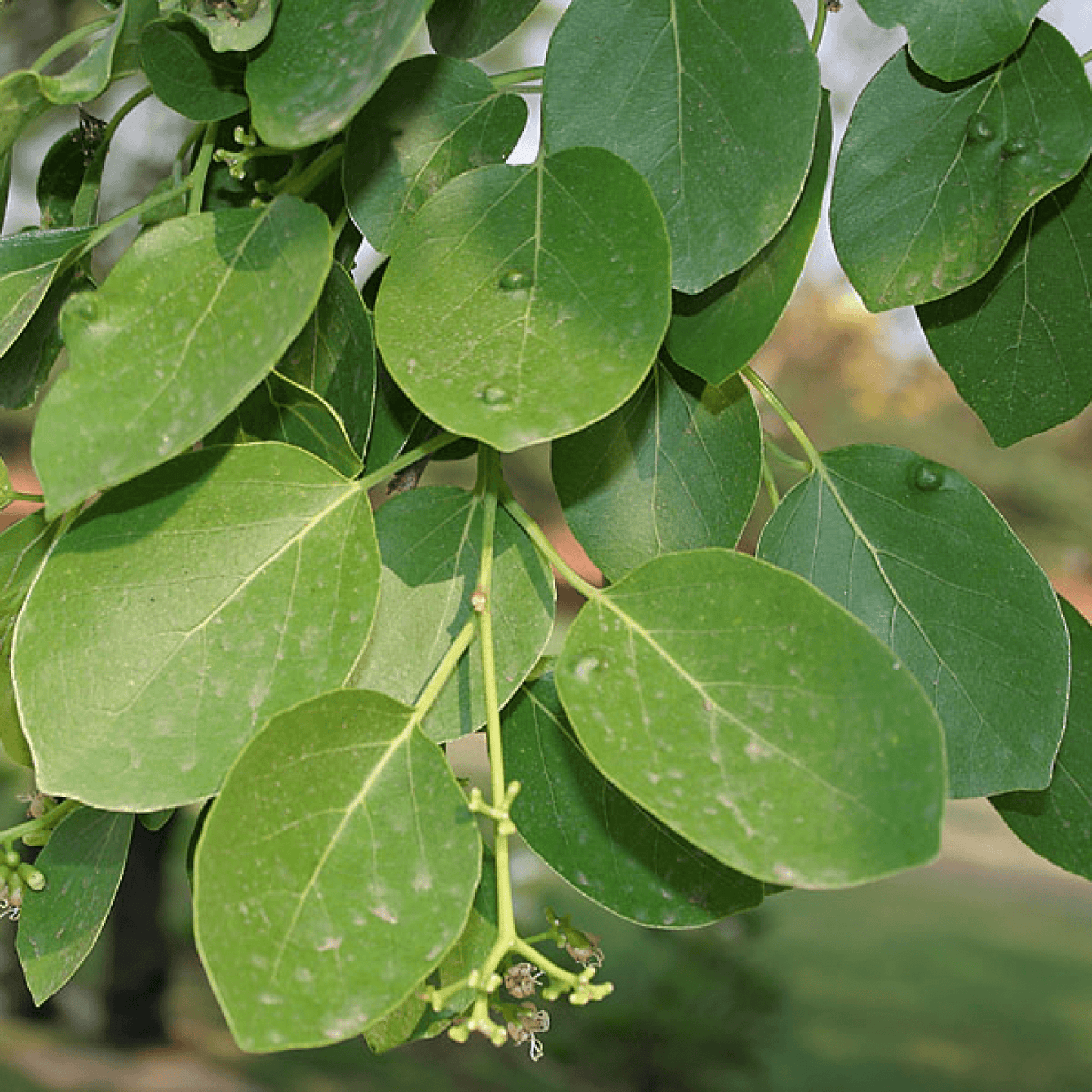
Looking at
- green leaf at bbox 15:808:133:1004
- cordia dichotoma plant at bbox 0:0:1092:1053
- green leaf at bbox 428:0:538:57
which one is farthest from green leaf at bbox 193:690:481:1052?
green leaf at bbox 428:0:538:57

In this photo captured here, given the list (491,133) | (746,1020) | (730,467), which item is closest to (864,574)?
(730,467)

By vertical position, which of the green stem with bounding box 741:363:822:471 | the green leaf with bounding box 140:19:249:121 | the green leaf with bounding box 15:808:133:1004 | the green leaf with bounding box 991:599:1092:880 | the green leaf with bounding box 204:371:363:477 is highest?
the green leaf with bounding box 140:19:249:121

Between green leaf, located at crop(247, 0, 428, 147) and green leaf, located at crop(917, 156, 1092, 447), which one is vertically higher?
green leaf, located at crop(247, 0, 428, 147)

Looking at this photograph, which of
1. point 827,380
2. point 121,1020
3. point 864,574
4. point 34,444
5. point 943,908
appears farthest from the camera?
point 827,380

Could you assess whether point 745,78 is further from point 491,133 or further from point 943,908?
point 943,908

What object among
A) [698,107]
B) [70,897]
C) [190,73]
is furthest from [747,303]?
[70,897]

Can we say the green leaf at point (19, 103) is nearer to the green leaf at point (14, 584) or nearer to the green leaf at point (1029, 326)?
the green leaf at point (14, 584)

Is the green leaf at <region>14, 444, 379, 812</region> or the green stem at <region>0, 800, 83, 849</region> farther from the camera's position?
the green stem at <region>0, 800, 83, 849</region>

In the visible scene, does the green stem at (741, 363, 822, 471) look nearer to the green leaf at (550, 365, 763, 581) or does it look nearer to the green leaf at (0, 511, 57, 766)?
the green leaf at (550, 365, 763, 581)
